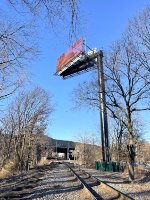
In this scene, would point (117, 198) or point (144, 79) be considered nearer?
point (117, 198)

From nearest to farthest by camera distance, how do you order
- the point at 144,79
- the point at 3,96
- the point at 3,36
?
1. the point at 3,36
2. the point at 3,96
3. the point at 144,79

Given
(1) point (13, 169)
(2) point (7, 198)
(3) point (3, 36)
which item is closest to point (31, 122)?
(1) point (13, 169)

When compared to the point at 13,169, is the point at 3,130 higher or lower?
higher

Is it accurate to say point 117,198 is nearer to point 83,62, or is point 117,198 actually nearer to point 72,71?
point 83,62

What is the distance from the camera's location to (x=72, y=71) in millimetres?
76500

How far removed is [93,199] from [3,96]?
760cm

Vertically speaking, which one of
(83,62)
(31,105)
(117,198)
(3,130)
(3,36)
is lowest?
(117,198)

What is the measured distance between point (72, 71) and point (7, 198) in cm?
6453

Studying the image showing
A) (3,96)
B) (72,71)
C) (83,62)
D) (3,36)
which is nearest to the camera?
(3,36)

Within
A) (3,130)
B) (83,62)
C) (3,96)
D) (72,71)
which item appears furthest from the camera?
(72,71)

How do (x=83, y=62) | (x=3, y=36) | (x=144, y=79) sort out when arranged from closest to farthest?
(x=3, y=36) < (x=144, y=79) < (x=83, y=62)

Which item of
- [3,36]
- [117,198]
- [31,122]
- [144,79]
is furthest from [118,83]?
[31,122]

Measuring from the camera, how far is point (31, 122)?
1975 inches

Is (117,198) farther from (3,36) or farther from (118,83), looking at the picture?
(118,83)
